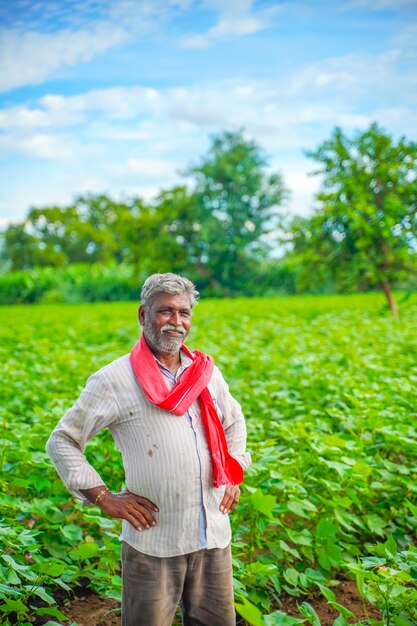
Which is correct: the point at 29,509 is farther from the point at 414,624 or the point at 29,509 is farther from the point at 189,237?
the point at 189,237

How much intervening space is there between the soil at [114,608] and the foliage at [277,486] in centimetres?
7

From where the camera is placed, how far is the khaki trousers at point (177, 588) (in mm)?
1950

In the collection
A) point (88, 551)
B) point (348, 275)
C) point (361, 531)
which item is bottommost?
point (361, 531)

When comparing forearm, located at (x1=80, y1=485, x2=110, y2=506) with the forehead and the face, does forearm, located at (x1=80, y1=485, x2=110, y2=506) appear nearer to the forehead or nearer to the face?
the face

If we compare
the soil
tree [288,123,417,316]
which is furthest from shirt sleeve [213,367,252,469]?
tree [288,123,417,316]

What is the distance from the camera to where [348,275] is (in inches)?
490

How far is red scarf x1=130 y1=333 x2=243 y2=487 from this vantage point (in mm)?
1947

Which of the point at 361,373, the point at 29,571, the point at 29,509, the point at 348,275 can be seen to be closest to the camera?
the point at 29,571

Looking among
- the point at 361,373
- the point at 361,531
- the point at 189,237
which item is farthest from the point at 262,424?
the point at 189,237

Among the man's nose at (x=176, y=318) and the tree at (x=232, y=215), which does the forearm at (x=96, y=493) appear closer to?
the man's nose at (x=176, y=318)

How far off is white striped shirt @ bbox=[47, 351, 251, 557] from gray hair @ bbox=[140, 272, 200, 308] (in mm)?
264

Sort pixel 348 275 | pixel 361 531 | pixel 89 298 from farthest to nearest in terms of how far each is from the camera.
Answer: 1. pixel 89 298
2. pixel 348 275
3. pixel 361 531

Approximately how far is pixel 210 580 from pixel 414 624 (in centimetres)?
65

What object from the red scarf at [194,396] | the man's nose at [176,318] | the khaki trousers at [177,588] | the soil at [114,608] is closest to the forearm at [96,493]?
the khaki trousers at [177,588]
